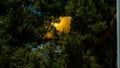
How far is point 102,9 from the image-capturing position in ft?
11.0

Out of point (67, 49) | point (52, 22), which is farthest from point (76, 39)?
point (52, 22)

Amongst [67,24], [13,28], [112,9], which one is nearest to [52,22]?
[67,24]

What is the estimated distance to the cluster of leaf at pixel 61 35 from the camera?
128 inches

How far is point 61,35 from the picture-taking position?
10.9 feet

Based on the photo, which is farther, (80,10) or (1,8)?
(1,8)

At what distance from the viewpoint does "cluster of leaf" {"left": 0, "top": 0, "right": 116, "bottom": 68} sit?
3.26 m

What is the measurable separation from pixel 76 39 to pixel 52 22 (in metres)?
0.37

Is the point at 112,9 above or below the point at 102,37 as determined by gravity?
above

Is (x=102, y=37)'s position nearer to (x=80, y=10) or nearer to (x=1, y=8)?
(x=80, y=10)

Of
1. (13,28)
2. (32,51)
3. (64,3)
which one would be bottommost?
(32,51)

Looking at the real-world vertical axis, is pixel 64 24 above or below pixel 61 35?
above

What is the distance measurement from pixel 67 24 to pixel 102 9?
0.37 meters

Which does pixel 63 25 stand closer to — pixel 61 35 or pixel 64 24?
pixel 64 24

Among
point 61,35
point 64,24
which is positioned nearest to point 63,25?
point 64,24
